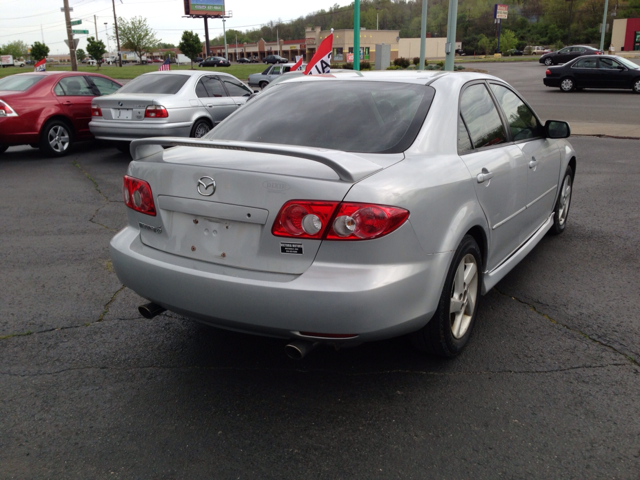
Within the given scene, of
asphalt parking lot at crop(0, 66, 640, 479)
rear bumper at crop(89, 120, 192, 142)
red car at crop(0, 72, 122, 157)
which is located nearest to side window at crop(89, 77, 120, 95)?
red car at crop(0, 72, 122, 157)

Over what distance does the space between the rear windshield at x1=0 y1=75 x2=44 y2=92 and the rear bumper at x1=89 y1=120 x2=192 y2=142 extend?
1.52 m

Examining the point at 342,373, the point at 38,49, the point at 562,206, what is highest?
the point at 38,49

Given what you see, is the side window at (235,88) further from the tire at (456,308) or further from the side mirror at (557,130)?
the tire at (456,308)

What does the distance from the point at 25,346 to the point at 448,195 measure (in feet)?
8.78

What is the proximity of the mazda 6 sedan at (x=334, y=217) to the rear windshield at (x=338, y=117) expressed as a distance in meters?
0.01

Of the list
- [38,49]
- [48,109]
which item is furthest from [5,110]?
[38,49]

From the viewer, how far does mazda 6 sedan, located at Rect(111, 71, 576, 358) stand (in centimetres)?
261

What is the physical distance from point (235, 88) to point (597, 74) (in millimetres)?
18520

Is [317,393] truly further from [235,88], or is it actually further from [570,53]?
[570,53]

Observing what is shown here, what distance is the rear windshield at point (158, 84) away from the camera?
35.1 feet

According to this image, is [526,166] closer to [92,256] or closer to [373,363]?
[373,363]

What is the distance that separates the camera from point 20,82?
11.0 meters

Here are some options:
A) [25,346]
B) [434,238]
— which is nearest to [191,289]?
[434,238]

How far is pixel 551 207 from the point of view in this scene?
5.22 m
